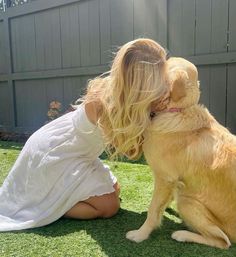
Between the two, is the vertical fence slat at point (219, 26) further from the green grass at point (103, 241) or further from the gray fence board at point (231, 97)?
the green grass at point (103, 241)

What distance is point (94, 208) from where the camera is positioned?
2750 mm

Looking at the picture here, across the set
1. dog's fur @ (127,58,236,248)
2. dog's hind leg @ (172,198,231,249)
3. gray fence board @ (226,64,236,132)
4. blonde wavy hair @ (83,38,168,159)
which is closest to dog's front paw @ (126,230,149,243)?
dog's fur @ (127,58,236,248)

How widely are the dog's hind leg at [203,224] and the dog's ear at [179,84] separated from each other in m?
0.63

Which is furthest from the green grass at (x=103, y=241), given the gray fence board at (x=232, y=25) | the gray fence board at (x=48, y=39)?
the gray fence board at (x=48, y=39)

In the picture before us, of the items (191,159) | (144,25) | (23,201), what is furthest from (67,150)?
(144,25)

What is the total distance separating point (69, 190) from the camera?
2701 mm

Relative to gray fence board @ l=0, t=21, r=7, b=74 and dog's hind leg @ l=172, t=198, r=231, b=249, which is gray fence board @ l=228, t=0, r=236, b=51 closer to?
dog's hind leg @ l=172, t=198, r=231, b=249

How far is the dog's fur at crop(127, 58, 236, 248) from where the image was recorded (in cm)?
218

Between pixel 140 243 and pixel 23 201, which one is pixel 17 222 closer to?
pixel 23 201

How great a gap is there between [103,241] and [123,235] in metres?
0.15

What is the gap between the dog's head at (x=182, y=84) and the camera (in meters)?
2.19

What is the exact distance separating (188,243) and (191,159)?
53 cm

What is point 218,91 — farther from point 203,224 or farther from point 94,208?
point 203,224

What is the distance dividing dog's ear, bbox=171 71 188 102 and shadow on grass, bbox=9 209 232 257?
0.91 metres
